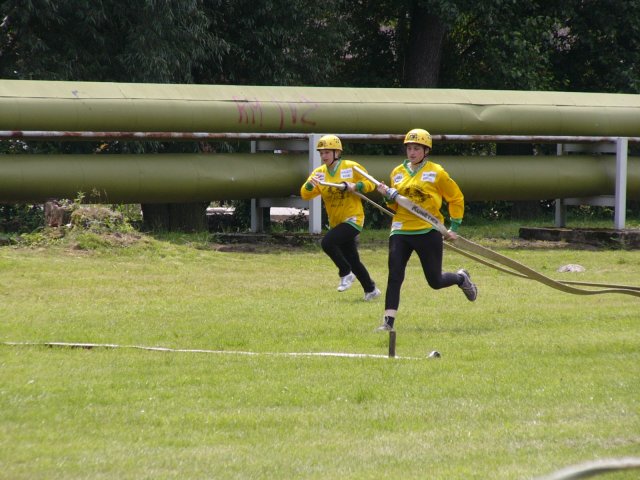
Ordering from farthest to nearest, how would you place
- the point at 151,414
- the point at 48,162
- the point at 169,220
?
the point at 169,220
the point at 48,162
the point at 151,414

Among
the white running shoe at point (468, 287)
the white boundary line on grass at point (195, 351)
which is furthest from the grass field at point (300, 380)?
the white running shoe at point (468, 287)

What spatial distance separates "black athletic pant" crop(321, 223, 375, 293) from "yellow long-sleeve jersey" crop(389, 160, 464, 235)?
89.2 inches

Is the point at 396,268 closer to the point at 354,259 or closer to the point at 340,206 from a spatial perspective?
the point at 354,259

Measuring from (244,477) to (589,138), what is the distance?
1582 centimetres

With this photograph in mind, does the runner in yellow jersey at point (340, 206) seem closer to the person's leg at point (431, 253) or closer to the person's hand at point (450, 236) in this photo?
the person's leg at point (431, 253)

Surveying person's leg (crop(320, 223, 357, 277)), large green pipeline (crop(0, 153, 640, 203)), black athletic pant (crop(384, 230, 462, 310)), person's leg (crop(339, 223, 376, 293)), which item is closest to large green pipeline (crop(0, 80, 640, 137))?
large green pipeline (crop(0, 153, 640, 203))

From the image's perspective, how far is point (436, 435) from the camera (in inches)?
261

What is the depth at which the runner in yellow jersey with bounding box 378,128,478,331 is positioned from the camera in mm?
10594

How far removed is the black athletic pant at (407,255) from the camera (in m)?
10.5

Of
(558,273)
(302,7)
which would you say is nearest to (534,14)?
(302,7)

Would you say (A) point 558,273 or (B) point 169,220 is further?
(B) point 169,220

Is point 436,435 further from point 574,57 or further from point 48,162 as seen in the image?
point 574,57

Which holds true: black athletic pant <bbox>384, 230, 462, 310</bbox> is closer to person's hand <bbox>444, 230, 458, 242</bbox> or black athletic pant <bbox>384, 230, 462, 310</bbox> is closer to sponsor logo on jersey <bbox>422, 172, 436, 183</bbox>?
person's hand <bbox>444, 230, 458, 242</bbox>

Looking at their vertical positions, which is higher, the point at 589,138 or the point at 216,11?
the point at 216,11
